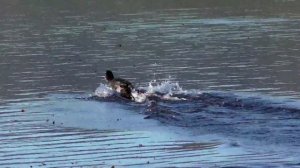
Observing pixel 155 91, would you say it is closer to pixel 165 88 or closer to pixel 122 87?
pixel 165 88

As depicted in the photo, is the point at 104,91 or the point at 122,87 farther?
the point at 104,91

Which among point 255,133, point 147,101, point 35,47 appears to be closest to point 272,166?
point 255,133

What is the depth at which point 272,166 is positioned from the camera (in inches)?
550

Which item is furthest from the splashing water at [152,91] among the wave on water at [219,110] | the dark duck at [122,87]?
the dark duck at [122,87]

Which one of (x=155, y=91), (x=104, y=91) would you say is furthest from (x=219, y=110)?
(x=104, y=91)

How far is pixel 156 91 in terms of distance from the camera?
74.2 feet

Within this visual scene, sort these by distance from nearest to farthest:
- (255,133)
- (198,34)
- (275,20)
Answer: (255,133)
(198,34)
(275,20)

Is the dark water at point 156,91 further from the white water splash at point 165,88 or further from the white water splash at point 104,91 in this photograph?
the white water splash at point 104,91

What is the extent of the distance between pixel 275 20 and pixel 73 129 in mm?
25805

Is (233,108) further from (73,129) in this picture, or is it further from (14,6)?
(14,6)

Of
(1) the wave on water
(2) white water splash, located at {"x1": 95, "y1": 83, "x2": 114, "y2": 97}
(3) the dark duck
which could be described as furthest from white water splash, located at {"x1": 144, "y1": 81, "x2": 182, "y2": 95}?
(2) white water splash, located at {"x1": 95, "y1": 83, "x2": 114, "y2": 97}

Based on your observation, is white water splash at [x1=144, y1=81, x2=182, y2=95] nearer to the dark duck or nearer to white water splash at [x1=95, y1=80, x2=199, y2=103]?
white water splash at [x1=95, y1=80, x2=199, y2=103]

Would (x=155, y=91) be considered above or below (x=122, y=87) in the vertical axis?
below

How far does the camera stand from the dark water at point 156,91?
51.6 feet
